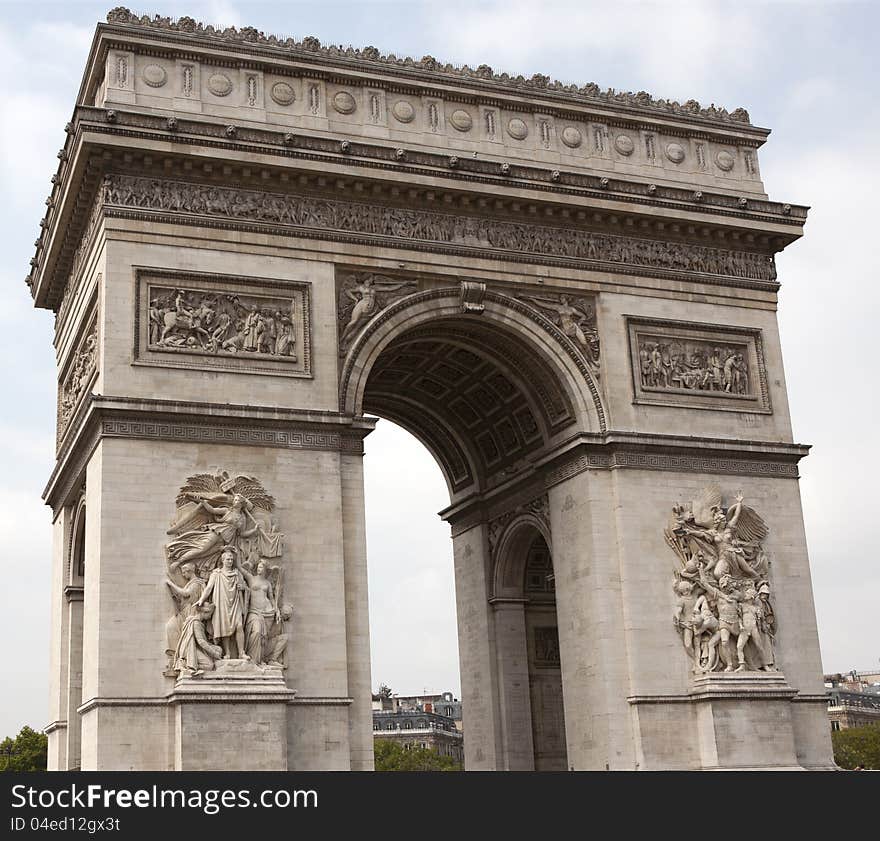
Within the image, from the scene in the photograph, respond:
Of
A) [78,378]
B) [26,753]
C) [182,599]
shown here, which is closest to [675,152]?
[78,378]

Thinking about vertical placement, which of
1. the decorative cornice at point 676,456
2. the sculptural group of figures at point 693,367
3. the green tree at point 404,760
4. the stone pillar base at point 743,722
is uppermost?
the sculptural group of figures at point 693,367

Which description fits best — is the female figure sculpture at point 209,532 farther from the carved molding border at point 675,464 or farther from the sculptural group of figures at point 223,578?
the carved molding border at point 675,464

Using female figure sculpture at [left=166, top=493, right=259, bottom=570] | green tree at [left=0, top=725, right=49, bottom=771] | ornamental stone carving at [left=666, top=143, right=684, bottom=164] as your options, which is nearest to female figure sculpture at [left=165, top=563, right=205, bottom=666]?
female figure sculpture at [left=166, top=493, right=259, bottom=570]

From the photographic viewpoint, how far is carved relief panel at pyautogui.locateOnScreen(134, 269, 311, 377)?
26266 mm

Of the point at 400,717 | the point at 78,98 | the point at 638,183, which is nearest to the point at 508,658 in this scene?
the point at 638,183

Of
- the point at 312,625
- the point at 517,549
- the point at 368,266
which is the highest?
the point at 368,266

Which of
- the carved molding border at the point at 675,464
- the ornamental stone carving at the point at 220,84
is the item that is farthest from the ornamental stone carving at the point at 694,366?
the ornamental stone carving at the point at 220,84

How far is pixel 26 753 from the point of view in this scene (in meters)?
58.8

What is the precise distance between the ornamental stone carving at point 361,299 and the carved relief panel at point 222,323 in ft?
2.65

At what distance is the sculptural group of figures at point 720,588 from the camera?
27984 mm

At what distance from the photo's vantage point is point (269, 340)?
2702cm

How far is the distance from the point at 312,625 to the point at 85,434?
5.59m

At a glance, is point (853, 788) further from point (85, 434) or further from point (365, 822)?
point (85, 434)

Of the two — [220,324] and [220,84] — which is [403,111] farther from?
[220,324]
